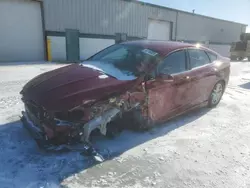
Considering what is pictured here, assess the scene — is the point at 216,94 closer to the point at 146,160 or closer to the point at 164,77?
the point at 164,77

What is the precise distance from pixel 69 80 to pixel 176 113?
211cm

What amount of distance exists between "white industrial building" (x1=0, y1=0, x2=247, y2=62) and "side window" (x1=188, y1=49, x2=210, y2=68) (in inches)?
480

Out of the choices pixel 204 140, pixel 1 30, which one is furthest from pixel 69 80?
pixel 1 30

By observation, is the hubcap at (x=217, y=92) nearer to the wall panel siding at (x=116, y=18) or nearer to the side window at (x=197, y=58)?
the side window at (x=197, y=58)

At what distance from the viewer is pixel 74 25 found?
51.2ft

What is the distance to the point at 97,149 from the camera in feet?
10.2

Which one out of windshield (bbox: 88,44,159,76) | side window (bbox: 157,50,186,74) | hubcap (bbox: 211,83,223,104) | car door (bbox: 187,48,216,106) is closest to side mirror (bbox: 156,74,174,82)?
side window (bbox: 157,50,186,74)

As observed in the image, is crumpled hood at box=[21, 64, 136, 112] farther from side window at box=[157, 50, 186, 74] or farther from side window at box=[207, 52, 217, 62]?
side window at box=[207, 52, 217, 62]

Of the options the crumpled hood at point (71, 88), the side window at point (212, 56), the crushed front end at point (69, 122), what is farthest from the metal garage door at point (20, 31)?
the side window at point (212, 56)

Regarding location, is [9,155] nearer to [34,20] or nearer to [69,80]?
[69,80]

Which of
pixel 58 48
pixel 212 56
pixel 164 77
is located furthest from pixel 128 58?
pixel 58 48

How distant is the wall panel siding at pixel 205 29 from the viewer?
930 inches

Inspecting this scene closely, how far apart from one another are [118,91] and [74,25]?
551 inches

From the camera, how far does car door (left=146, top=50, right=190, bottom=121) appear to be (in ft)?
11.4
